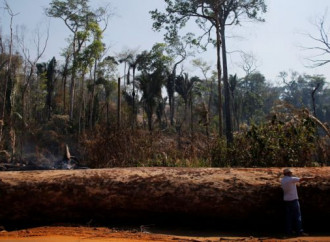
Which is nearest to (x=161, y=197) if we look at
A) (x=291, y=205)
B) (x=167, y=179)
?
(x=167, y=179)

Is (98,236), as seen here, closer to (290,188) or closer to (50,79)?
(290,188)

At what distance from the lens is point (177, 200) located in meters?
6.24

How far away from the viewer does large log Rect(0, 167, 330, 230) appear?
20.1ft

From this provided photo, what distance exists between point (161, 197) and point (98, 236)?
4.64 ft

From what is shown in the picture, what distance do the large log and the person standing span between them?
0.31 m

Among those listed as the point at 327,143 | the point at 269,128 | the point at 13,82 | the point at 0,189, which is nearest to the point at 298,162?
the point at 269,128

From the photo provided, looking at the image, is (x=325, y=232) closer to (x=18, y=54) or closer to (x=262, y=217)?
(x=262, y=217)

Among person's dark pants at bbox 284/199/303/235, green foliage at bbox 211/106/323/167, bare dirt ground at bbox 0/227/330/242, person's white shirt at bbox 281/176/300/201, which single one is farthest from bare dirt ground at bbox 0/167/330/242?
→ green foliage at bbox 211/106/323/167

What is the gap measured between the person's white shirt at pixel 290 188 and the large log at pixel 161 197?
12.0 inches

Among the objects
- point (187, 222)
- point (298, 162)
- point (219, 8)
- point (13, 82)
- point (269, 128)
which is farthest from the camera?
point (13, 82)

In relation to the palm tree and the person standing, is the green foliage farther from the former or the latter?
the palm tree

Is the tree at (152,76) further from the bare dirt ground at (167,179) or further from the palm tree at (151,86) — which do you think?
the bare dirt ground at (167,179)

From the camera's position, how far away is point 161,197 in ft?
20.7

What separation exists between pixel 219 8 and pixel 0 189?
18682 millimetres
